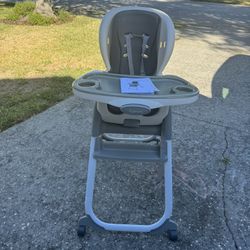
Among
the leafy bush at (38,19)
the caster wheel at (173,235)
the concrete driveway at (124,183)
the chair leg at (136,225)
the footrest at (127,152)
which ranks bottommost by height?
the leafy bush at (38,19)

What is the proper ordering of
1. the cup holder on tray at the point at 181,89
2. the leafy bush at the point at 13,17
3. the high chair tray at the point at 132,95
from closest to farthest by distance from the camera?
1. the high chair tray at the point at 132,95
2. the cup holder on tray at the point at 181,89
3. the leafy bush at the point at 13,17

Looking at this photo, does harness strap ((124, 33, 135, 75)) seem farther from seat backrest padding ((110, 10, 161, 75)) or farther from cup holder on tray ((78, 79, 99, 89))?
cup holder on tray ((78, 79, 99, 89))

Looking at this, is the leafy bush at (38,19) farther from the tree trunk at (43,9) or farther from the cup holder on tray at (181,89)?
the cup holder on tray at (181,89)

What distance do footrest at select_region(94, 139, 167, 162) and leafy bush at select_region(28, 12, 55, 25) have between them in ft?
20.7

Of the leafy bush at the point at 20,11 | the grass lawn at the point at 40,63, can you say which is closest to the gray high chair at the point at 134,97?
the grass lawn at the point at 40,63

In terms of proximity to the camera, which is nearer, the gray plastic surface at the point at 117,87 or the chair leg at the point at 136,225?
the gray plastic surface at the point at 117,87

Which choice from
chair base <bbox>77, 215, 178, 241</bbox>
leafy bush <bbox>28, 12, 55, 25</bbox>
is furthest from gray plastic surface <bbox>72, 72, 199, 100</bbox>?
leafy bush <bbox>28, 12, 55, 25</bbox>

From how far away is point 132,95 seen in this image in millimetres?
1675

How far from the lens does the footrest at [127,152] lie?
194 centimetres

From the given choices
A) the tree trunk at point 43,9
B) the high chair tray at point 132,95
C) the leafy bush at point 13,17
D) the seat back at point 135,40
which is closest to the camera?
the high chair tray at point 132,95

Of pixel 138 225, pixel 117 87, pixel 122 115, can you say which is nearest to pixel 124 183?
pixel 138 225

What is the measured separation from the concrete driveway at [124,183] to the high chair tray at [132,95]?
0.82 metres

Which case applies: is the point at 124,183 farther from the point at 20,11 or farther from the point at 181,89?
the point at 20,11

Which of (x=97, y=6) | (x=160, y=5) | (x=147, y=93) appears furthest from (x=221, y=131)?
A: (x=160, y=5)
